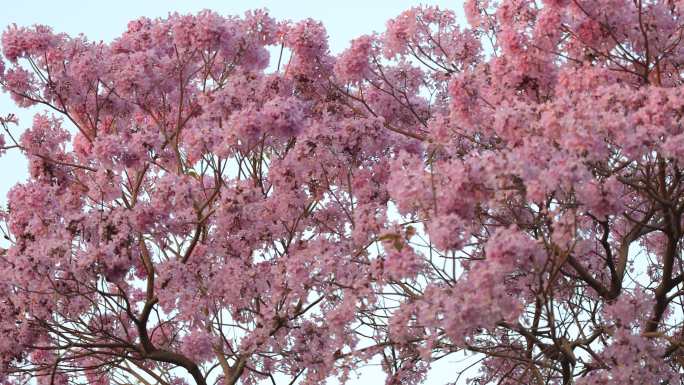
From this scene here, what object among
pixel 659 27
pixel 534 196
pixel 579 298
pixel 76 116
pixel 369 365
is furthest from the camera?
pixel 76 116

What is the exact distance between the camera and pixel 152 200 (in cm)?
880

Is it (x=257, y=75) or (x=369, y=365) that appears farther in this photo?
(x=257, y=75)

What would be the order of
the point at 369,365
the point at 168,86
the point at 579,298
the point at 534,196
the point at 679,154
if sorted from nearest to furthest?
the point at 534,196 < the point at 679,154 < the point at 369,365 < the point at 579,298 < the point at 168,86

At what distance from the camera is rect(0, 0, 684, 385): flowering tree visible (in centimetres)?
678

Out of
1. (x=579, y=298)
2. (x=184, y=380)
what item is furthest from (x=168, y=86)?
(x=579, y=298)

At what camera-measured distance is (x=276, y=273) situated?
335 inches

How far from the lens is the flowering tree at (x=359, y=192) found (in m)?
6.78

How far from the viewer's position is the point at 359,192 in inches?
376

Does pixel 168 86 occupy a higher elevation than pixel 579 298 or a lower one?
higher

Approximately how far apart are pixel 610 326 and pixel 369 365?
232 cm

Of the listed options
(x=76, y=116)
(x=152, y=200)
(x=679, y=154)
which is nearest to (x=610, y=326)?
(x=679, y=154)

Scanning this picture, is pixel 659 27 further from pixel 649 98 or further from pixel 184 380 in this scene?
pixel 184 380

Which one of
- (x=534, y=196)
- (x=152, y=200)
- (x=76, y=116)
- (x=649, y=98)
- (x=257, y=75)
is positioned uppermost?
(x=76, y=116)

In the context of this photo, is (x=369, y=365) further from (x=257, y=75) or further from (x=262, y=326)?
(x=257, y=75)
